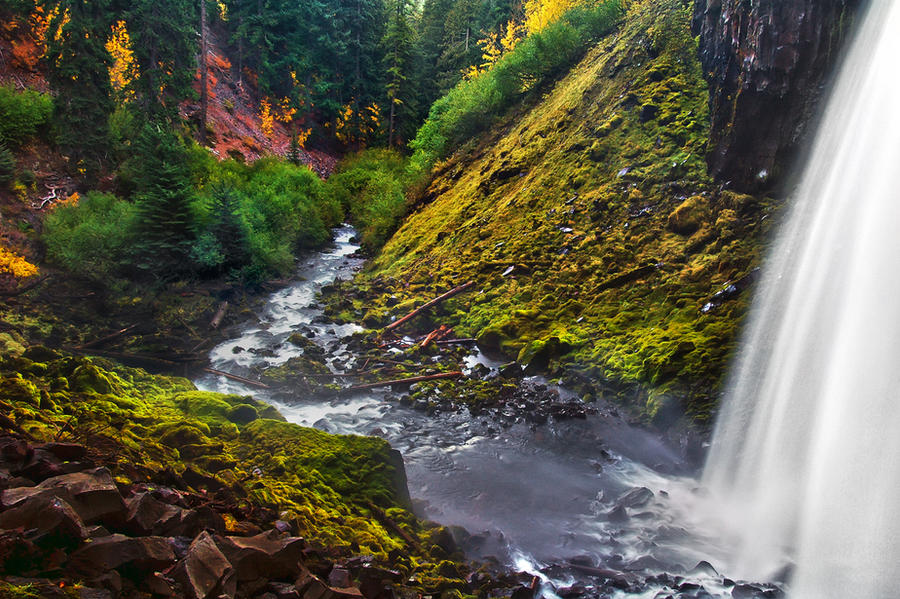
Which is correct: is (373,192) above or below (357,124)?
below

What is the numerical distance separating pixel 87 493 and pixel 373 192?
26589 mm

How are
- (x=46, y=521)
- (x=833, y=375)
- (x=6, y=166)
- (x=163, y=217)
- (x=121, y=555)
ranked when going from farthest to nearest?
(x=6, y=166) < (x=163, y=217) < (x=833, y=375) < (x=121, y=555) < (x=46, y=521)

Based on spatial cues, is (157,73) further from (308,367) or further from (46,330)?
(308,367)

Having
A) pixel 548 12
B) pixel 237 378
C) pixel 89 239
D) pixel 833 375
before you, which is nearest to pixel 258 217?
pixel 89 239

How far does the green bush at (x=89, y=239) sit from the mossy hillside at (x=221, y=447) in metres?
6.70

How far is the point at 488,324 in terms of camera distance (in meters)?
12.8

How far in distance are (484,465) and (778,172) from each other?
8.34 meters

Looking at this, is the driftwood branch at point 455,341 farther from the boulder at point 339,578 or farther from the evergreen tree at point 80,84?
the evergreen tree at point 80,84

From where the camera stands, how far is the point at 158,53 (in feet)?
75.2

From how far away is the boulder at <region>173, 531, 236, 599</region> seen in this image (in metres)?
3.40

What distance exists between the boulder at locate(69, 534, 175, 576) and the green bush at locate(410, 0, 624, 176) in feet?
75.8

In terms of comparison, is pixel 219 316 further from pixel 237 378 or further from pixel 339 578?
pixel 339 578

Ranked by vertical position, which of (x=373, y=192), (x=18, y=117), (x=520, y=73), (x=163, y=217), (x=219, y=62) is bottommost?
(x=163, y=217)

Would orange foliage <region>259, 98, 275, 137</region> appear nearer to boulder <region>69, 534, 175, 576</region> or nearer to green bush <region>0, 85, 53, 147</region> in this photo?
green bush <region>0, 85, 53, 147</region>
